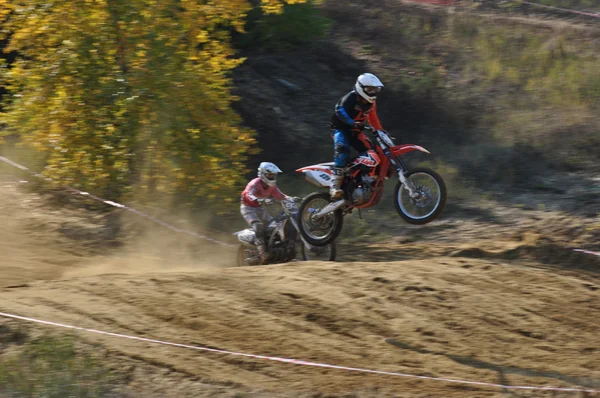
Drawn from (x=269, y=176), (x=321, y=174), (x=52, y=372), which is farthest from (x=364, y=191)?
(x=52, y=372)

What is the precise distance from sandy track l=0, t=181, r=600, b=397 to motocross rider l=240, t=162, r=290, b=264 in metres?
1.66

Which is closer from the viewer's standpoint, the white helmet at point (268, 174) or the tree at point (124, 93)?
the white helmet at point (268, 174)

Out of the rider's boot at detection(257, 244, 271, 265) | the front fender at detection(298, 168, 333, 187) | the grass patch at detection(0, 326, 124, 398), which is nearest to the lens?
the grass patch at detection(0, 326, 124, 398)

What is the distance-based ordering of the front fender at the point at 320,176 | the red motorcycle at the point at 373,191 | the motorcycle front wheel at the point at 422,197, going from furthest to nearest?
the front fender at the point at 320,176, the red motorcycle at the point at 373,191, the motorcycle front wheel at the point at 422,197

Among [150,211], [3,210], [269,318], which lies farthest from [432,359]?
[3,210]

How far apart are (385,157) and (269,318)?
3.17m

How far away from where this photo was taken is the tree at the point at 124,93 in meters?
12.9

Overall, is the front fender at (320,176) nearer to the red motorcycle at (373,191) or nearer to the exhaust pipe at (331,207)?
the red motorcycle at (373,191)

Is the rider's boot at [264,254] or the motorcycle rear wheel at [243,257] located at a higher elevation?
the rider's boot at [264,254]

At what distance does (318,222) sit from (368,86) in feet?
6.69

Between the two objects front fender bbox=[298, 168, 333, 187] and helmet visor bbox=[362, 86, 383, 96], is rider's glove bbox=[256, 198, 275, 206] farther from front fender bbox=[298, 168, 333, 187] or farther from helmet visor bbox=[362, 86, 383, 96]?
helmet visor bbox=[362, 86, 383, 96]

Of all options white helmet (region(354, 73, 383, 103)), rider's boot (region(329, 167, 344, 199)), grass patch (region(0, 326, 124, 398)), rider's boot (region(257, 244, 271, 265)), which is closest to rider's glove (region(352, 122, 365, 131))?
white helmet (region(354, 73, 383, 103))

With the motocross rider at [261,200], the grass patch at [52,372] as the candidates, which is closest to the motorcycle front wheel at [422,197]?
the motocross rider at [261,200]

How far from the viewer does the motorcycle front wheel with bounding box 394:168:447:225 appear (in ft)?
31.5
